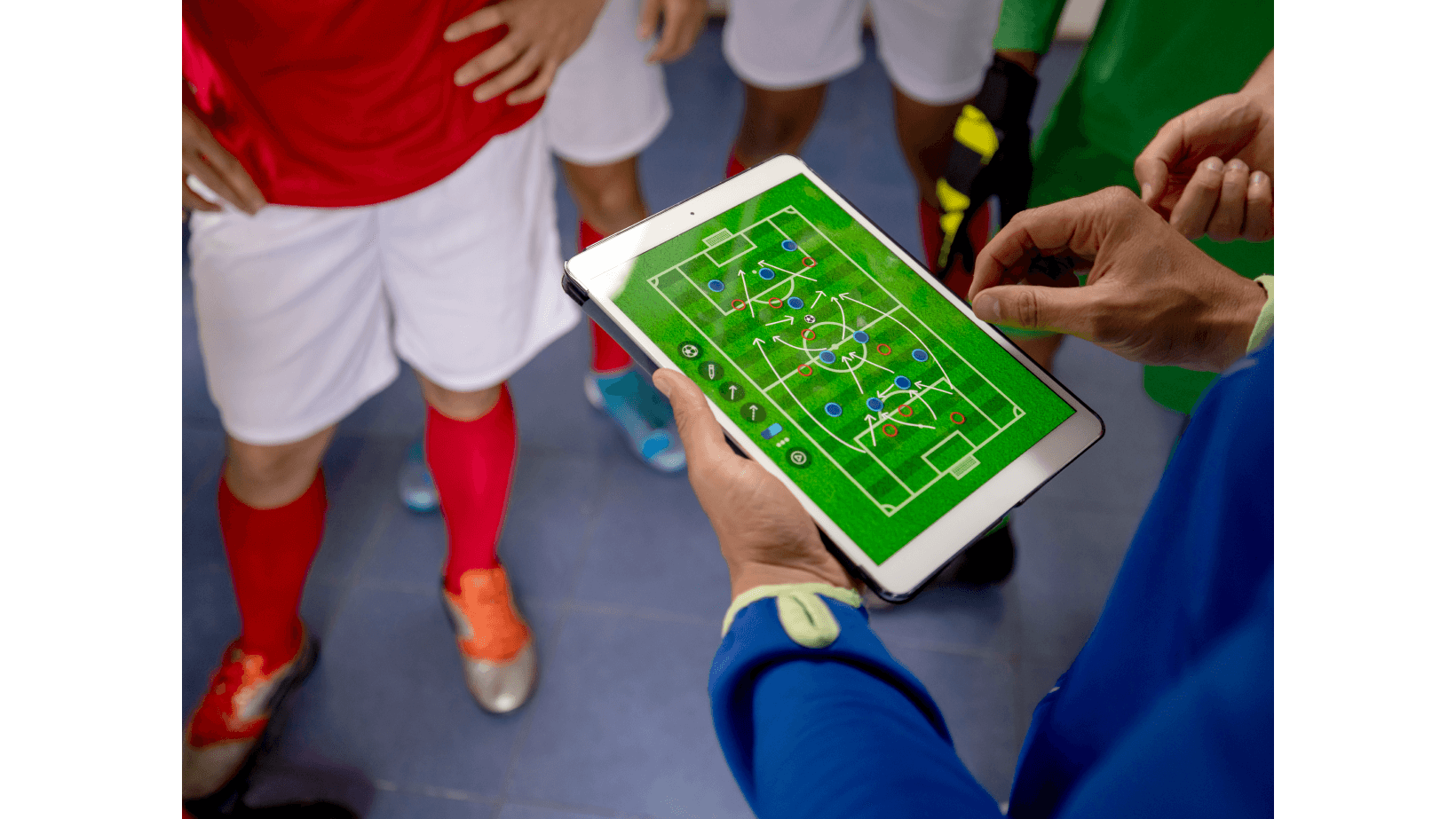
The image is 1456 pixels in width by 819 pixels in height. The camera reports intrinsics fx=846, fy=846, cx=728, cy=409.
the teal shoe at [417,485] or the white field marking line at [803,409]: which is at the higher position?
the white field marking line at [803,409]

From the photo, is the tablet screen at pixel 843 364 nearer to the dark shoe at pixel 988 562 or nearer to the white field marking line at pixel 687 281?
the white field marking line at pixel 687 281

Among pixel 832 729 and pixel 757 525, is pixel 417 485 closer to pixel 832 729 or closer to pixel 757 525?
pixel 757 525

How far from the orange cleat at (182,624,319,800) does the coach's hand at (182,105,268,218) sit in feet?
2.21

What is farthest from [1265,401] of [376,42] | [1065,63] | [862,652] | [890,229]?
[1065,63]

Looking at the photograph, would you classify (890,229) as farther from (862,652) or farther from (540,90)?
(862,652)

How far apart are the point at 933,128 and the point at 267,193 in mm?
1027

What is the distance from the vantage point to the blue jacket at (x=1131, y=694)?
0.37 m

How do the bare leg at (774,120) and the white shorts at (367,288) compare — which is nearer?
the white shorts at (367,288)

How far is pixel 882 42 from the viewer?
137 cm

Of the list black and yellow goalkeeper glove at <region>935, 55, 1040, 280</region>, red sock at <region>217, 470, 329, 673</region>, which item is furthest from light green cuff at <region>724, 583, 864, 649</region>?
red sock at <region>217, 470, 329, 673</region>

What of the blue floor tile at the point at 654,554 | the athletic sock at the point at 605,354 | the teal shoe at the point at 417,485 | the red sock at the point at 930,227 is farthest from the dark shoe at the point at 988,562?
the teal shoe at the point at 417,485

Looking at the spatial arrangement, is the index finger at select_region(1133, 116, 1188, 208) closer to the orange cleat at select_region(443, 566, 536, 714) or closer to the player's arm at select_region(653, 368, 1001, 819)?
the player's arm at select_region(653, 368, 1001, 819)

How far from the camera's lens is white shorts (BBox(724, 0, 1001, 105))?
126 cm

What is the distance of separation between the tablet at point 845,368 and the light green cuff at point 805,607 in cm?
3
